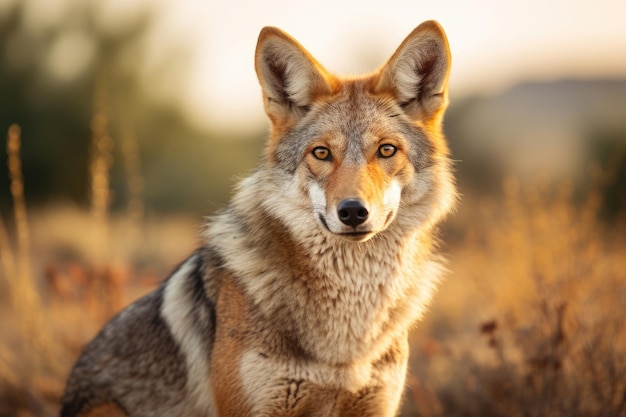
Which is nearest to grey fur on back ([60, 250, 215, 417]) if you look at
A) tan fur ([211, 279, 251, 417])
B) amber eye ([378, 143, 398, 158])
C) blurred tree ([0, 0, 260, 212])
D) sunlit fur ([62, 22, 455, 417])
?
sunlit fur ([62, 22, 455, 417])

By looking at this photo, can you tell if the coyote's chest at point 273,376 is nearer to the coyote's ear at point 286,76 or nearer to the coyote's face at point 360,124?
the coyote's face at point 360,124

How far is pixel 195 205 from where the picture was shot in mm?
19156

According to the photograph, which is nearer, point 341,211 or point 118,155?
point 341,211

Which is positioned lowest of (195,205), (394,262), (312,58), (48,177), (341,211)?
(195,205)

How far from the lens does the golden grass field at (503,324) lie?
16.8 ft

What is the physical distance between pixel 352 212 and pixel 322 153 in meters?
0.49

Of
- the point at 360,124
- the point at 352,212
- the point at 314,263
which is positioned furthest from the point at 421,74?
the point at 314,263

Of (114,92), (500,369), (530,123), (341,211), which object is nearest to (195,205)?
(114,92)

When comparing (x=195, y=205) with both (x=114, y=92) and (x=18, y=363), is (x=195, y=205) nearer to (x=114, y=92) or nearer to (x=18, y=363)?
(x=114, y=92)

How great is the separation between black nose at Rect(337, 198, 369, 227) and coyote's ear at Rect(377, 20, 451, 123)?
86 cm

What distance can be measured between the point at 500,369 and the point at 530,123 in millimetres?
21245

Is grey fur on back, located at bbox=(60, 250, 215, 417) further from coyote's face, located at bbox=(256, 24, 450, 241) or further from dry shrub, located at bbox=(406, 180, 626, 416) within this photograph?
dry shrub, located at bbox=(406, 180, 626, 416)

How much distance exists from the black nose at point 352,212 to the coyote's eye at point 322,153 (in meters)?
0.42

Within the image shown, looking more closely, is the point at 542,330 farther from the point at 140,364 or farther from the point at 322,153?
the point at 140,364
